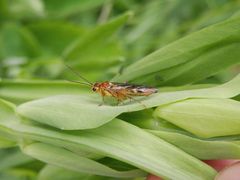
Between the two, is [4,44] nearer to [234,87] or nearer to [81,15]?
[81,15]

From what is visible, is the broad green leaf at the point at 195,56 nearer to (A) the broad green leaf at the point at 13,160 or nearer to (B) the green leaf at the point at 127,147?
(B) the green leaf at the point at 127,147

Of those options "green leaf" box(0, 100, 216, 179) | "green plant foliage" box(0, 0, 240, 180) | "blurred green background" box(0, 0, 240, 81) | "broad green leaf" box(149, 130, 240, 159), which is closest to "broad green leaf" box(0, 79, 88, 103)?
"green plant foliage" box(0, 0, 240, 180)

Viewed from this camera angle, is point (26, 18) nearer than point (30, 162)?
No

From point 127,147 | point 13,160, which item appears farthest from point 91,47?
point 127,147

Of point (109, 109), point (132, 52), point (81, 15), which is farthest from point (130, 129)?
point (81, 15)

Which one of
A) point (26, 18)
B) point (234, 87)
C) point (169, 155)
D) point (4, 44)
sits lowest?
point (169, 155)

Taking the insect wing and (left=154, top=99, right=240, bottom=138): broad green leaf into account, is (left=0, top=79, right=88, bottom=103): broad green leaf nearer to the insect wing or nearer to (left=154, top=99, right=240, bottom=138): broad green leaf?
the insect wing
